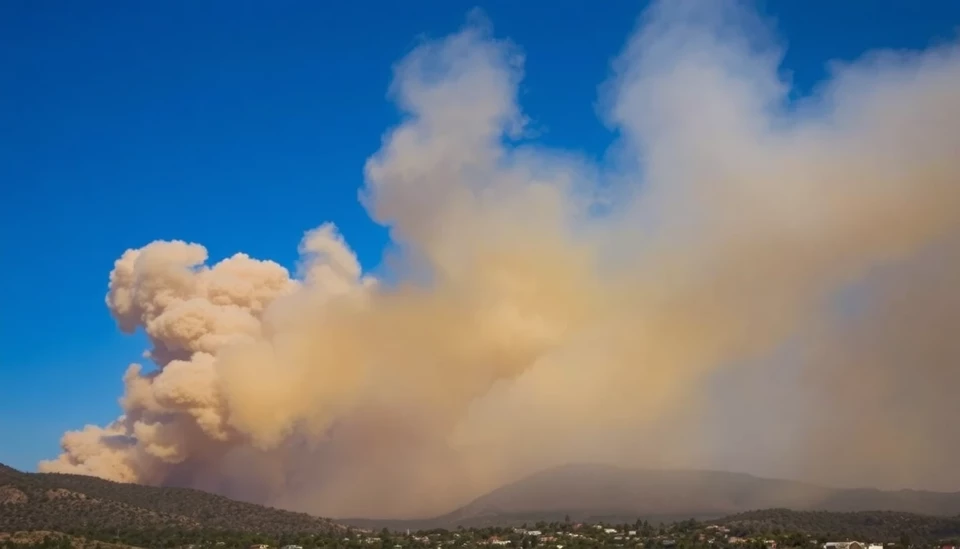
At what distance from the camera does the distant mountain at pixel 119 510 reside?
405ft

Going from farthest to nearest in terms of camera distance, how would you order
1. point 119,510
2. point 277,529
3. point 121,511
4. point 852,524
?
point 852,524 < point 277,529 < point 119,510 < point 121,511

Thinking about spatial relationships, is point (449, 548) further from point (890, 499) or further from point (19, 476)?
point (890, 499)

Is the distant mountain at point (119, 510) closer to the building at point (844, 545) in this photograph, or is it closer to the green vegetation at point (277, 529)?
the green vegetation at point (277, 529)

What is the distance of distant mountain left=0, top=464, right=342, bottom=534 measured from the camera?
12344 cm

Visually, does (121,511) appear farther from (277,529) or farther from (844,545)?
(844,545)

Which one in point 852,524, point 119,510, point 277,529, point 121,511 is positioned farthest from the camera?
point 852,524

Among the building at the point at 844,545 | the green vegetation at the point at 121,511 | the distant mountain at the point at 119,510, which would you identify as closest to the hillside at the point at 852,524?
the building at the point at 844,545

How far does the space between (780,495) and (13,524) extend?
481 ft

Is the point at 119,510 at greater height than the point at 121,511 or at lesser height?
greater

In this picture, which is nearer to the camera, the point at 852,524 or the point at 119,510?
the point at 119,510

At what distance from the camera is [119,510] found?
132 metres

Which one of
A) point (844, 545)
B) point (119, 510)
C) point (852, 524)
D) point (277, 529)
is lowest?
point (844, 545)

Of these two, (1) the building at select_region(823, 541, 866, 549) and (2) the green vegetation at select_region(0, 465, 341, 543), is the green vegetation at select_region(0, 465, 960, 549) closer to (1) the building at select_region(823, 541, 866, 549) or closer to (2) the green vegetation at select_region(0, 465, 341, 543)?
(2) the green vegetation at select_region(0, 465, 341, 543)

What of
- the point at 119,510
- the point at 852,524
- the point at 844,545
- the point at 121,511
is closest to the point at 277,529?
the point at 121,511
